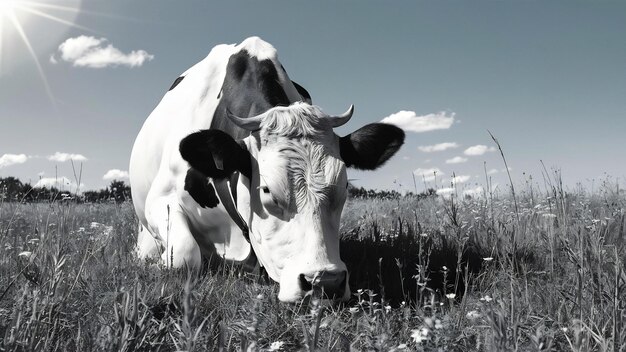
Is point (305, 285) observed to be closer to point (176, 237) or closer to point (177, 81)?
point (176, 237)

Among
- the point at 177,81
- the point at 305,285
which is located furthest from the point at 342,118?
the point at 177,81

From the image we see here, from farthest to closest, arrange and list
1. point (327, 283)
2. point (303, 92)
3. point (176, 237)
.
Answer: point (303, 92), point (176, 237), point (327, 283)

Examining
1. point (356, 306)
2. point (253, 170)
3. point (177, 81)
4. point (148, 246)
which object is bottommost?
point (356, 306)

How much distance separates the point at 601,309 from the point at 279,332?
1.62 m

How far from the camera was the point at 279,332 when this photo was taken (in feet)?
9.85

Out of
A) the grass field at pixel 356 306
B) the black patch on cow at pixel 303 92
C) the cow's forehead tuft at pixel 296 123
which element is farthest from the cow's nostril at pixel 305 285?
the black patch on cow at pixel 303 92

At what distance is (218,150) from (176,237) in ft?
3.88

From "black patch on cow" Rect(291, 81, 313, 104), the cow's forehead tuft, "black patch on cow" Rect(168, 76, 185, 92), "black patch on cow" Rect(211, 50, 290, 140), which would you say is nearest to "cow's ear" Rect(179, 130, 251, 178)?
the cow's forehead tuft

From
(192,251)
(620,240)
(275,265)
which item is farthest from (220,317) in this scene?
(620,240)

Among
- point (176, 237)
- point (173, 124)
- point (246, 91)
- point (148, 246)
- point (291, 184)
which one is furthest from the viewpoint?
point (148, 246)

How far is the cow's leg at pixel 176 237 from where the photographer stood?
4.88 metres

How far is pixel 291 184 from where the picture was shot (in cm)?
395

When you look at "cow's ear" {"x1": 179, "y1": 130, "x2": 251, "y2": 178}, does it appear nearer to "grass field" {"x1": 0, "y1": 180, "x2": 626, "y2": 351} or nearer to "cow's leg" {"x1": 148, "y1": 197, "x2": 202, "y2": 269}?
"cow's leg" {"x1": 148, "y1": 197, "x2": 202, "y2": 269}

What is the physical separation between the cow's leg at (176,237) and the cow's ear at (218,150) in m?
0.53
